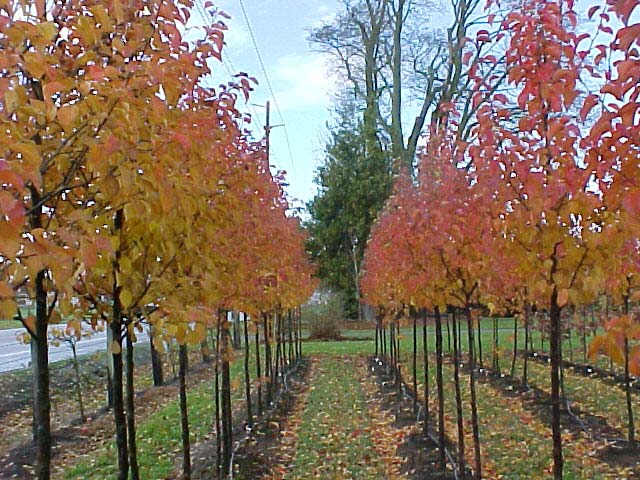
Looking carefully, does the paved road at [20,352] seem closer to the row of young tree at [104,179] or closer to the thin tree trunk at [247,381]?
the thin tree trunk at [247,381]

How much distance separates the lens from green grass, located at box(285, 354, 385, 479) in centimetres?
795

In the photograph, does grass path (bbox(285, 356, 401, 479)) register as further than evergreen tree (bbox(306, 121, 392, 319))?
No

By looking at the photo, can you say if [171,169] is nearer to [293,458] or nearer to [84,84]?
[84,84]

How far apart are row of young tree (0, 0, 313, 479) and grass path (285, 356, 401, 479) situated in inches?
161

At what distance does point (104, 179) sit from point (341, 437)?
7973mm

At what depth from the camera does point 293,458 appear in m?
8.55

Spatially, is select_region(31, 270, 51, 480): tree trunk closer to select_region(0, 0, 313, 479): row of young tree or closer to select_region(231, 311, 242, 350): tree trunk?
select_region(0, 0, 313, 479): row of young tree

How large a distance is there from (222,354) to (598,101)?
5170 mm

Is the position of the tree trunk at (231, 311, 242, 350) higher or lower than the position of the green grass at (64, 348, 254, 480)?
higher

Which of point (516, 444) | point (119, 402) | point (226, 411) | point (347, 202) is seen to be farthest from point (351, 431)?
point (347, 202)

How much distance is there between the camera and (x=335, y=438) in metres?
9.64

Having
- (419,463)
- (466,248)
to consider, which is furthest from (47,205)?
(419,463)

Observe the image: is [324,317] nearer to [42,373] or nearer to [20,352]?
[20,352]

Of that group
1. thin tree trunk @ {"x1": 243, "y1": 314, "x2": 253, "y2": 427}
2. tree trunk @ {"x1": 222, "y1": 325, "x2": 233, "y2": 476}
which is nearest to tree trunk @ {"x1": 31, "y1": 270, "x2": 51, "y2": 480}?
tree trunk @ {"x1": 222, "y1": 325, "x2": 233, "y2": 476}
